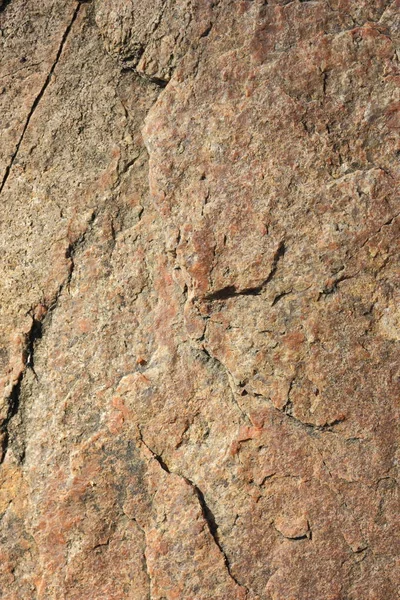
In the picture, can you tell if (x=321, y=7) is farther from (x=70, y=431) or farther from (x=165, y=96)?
(x=70, y=431)

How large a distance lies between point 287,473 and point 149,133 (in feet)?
2.28

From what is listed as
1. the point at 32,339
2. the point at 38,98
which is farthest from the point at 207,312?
the point at 38,98

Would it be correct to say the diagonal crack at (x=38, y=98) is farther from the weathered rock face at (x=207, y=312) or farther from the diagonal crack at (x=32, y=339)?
the diagonal crack at (x=32, y=339)

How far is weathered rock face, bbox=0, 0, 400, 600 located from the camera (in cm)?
115

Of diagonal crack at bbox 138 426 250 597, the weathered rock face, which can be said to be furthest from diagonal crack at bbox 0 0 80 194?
diagonal crack at bbox 138 426 250 597

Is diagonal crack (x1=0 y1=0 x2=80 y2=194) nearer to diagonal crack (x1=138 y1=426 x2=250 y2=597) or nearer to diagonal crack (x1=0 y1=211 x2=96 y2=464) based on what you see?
diagonal crack (x1=0 y1=211 x2=96 y2=464)

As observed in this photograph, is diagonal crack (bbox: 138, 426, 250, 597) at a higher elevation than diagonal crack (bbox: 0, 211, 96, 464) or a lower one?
lower

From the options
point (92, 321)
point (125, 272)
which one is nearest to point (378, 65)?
point (125, 272)

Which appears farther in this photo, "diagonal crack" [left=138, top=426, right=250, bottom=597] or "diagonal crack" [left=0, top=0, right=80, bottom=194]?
"diagonal crack" [left=0, top=0, right=80, bottom=194]

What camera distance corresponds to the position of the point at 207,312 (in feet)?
4.01

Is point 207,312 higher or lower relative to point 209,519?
higher

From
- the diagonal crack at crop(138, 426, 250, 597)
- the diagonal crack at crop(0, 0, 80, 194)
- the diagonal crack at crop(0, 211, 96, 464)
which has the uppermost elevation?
the diagonal crack at crop(0, 0, 80, 194)

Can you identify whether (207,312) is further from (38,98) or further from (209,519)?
(38,98)

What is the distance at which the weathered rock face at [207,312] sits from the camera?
1149 mm
